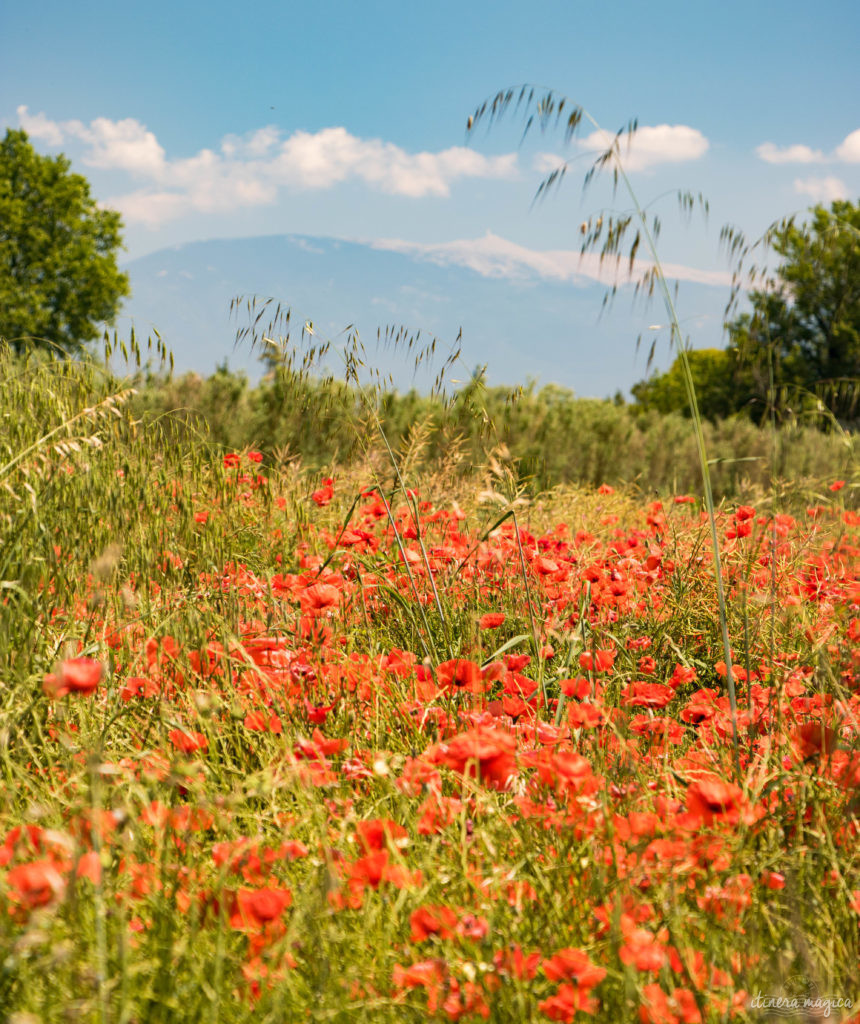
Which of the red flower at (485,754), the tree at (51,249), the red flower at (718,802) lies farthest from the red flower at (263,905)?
the tree at (51,249)

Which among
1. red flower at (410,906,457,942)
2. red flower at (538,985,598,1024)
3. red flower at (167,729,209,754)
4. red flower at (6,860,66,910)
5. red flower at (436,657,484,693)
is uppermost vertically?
red flower at (436,657,484,693)

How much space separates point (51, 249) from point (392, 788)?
30700 mm

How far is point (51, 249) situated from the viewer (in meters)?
26.7

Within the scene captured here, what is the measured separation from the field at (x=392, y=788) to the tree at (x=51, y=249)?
2578cm

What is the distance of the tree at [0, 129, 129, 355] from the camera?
83.7ft

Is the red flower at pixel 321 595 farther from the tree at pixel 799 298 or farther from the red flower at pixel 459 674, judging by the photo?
the tree at pixel 799 298

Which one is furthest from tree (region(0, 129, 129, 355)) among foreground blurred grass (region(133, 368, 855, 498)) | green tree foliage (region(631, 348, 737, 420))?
green tree foliage (region(631, 348, 737, 420))

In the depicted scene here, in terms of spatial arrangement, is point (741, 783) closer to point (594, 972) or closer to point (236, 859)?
point (594, 972)

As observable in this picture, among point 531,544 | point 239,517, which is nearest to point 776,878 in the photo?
point 531,544

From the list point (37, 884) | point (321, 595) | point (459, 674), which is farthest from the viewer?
point (321, 595)

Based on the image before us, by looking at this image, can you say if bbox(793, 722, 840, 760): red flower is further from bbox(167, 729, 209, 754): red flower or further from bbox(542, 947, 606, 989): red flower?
bbox(167, 729, 209, 754): red flower

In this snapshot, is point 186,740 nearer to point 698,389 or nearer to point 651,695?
point 651,695

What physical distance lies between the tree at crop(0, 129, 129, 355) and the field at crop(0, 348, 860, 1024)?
25784 mm

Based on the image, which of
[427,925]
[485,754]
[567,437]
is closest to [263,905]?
[427,925]
